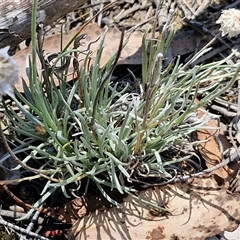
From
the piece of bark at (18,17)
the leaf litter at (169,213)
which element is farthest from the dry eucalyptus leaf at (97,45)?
the leaf litter at (169,213)

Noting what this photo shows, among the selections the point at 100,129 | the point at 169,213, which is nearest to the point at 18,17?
the point at 100,129

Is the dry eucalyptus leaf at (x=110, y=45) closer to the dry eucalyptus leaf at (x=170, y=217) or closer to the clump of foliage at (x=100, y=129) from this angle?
the clump of foliage at (x=100, y=129)

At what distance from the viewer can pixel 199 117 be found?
5.74 ft

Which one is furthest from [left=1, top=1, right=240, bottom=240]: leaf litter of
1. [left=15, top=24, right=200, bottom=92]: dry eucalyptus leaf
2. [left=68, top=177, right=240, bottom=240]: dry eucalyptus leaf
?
[left=15, top=24, right=200, bottom=92]: dry eucalyptus leaf

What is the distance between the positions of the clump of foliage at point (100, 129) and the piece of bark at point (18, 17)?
0.12m

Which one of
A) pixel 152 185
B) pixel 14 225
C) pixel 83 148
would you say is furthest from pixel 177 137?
pixel 14 225

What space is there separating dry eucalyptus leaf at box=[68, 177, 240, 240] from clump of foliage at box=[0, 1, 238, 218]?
6 cm

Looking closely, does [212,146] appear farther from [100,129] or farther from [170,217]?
[100,129]

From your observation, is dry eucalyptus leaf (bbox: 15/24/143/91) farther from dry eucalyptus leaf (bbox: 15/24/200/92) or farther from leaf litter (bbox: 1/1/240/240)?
leaf litter (bbox: 1/1/240/240)

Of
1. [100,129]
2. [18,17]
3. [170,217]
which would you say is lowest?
[170,217]

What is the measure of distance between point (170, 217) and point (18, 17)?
72 centimetres

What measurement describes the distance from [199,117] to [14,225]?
0.68 meters

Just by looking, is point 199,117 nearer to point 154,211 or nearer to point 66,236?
point 154,211

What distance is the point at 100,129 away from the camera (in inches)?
58.2
